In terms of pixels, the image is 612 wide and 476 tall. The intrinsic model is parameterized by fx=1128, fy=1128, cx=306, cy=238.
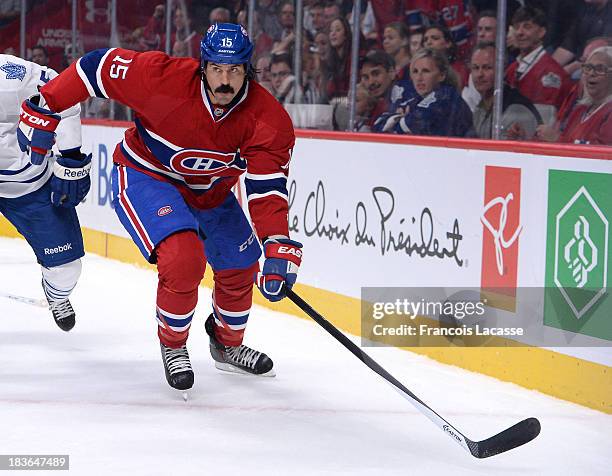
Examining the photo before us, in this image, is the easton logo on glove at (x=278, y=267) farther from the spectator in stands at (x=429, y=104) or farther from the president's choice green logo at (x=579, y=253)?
the spectator in stands at (x=429, y=104)

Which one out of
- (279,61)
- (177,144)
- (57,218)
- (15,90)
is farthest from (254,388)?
(279,61)

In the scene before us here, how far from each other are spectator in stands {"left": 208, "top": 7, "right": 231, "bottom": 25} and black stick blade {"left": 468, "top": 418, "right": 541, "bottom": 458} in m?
4.07

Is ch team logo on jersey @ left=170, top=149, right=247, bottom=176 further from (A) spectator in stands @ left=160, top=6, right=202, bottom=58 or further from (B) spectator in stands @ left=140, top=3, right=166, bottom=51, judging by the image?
(B) spectator in stands @ left=140, top=3, right=166, bottom=51

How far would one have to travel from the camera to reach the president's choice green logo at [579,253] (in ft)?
11.5

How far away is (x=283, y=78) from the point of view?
5953 millimetres

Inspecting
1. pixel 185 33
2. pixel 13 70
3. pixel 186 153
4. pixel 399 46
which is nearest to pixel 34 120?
pixel 186 153

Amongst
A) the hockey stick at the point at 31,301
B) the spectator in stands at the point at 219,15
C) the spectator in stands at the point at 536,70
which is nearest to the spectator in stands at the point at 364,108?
the spectator in stands at the point at 536,70

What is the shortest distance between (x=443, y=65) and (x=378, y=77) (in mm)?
528

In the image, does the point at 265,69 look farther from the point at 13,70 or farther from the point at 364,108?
the point at 13,70

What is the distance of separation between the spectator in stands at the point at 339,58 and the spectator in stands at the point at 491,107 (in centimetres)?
100

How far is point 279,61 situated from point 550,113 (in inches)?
84.5

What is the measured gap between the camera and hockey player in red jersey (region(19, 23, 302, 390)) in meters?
3.32

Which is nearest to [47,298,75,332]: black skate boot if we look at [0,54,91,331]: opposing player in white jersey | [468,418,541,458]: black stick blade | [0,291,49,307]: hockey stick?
[0,54,91,331]: opposing player in white jersey

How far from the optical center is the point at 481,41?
4500 millimetres
